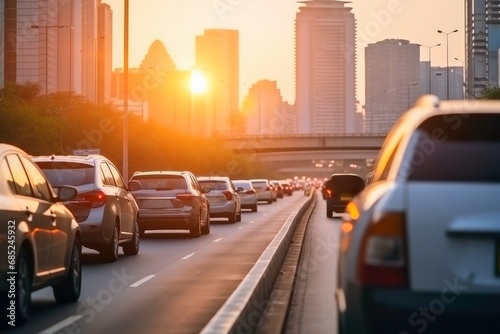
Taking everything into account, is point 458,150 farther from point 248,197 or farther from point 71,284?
point 248,197

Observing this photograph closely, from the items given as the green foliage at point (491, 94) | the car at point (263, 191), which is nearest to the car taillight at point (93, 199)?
the car at point (263, 191)

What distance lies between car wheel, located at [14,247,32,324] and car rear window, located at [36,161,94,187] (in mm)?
8413

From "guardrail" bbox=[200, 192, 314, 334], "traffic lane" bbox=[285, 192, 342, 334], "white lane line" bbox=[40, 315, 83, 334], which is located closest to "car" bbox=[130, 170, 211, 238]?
"traffic lane" bbox=[285, 192, 342, 334]

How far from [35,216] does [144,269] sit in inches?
297

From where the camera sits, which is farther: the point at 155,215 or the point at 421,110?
the point at 155,215

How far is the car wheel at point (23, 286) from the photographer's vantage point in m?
10.9

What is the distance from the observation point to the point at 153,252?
23703mm

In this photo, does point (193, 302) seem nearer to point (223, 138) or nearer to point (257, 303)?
point (257, 303)

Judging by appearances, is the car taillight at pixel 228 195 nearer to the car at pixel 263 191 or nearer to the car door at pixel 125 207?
the car door at pixel 125 207

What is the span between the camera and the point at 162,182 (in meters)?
29.8

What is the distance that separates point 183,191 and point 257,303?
18149 mm

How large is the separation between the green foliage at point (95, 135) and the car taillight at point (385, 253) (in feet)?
210

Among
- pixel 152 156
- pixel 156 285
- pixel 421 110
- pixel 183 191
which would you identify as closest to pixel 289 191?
pixel 152 156

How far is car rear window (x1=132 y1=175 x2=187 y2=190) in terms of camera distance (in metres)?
29.5
